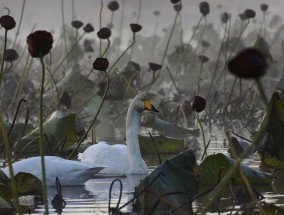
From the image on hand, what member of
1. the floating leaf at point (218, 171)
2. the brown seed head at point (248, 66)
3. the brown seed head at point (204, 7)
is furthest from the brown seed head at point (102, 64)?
the brown seed head at point (204, 7)

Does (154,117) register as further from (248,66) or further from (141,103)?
(248,66)

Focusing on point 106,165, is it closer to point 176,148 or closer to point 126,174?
point 126,174

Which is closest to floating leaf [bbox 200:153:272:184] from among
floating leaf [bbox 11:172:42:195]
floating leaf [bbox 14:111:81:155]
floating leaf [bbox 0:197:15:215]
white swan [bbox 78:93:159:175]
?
floating leaf [bbox 11:172:42:195]

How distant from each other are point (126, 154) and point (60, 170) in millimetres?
1580

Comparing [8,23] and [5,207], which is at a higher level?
[8,23]

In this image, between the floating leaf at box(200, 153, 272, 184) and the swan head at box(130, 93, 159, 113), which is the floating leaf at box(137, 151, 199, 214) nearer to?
the floating leaf at box(200, 153, 272, 184)

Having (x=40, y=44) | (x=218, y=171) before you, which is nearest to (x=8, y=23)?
(x=218, y=171)

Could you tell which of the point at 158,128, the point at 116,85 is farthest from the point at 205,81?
the point at 158,128

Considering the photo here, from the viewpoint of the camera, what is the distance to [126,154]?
29.9ft

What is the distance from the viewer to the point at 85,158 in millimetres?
8961

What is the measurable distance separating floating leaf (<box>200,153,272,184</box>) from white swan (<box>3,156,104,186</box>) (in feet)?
2.68

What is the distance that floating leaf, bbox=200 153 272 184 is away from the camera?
23.1ft

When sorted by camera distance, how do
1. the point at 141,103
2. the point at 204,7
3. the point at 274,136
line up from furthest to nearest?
the point at 204,7, the point at 141,103, the point at 274,136

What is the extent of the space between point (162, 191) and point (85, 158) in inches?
121
